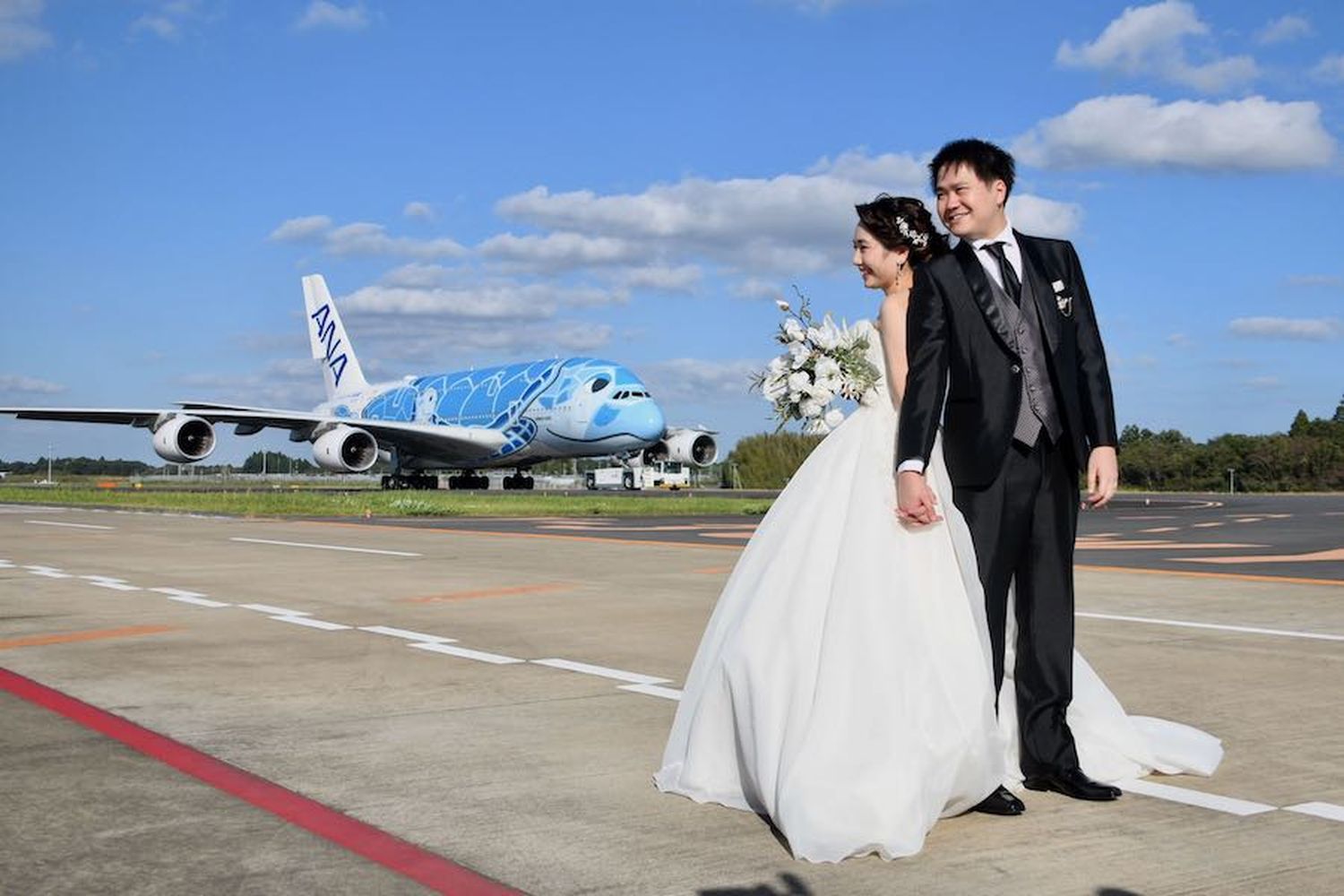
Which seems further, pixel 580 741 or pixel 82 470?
pixel 82 470

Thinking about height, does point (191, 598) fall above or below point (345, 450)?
below

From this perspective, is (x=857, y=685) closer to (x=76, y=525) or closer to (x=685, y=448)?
(x=76, y=525)

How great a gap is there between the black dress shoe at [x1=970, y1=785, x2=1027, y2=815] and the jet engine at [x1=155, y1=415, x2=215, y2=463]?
3509 centimetres

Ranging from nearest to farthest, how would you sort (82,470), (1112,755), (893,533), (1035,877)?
1. (1035,877)
2. (893,533)
3. (1112,755)
4. (82,470)

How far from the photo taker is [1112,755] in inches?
170

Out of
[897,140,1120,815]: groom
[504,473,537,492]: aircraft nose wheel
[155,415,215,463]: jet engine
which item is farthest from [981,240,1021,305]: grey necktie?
[504,473,537,492]: aircraft nose wheel

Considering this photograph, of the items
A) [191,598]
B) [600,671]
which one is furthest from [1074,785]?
[191,598]

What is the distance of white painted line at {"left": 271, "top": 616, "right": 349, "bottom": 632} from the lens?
27.1 feet

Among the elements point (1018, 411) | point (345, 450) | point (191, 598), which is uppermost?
point (345, 450)

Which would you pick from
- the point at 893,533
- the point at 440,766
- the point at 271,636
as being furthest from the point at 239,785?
the point at 271,636

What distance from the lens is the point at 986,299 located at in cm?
412

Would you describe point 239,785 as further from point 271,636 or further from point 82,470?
point 82,470

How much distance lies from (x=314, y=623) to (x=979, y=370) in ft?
18.5

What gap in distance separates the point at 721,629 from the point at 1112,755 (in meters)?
1.35
